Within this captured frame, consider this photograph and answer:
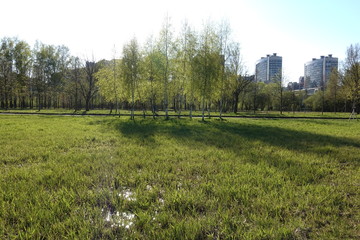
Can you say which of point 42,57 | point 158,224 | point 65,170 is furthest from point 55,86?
point 158,224

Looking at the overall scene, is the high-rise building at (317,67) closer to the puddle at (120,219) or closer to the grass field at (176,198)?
the grass field at (176,198)

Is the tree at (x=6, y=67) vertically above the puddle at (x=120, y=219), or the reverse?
the tree at (x=6, y=67)

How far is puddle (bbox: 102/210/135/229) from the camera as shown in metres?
2.91

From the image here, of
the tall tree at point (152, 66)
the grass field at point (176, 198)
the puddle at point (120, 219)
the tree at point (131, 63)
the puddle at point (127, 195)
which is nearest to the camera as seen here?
the grass field at point (176, 198)

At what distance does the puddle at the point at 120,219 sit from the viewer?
2.91 meters

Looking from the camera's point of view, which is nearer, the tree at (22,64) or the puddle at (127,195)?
the puddle at (127,195)

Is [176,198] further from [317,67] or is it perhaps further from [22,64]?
[317,67]

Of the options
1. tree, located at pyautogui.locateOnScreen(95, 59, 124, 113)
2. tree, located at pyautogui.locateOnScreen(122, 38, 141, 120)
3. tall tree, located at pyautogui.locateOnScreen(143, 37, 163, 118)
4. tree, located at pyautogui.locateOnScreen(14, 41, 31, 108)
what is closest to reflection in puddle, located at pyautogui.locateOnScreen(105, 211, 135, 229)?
tree, located at pyautogui.locateOnScreen(122, 38, 141, 120)

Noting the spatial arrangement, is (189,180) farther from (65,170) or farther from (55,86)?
(55,86)

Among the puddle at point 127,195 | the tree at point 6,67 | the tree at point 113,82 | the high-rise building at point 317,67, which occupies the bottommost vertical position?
the puddle at point 127,195

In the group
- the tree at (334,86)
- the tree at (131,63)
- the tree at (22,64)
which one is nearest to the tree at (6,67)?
the tree at (22,64)

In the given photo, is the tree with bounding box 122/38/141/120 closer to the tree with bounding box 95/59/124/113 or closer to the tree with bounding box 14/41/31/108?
the tree with bounding box 95/59/124/113

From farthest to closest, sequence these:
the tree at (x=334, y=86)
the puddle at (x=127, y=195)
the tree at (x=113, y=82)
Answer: the tree at (x=334, y=86) → the tree at (x=113, y=82) → the puddle at (x=127, y=195)

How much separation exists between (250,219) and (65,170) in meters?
4.82
